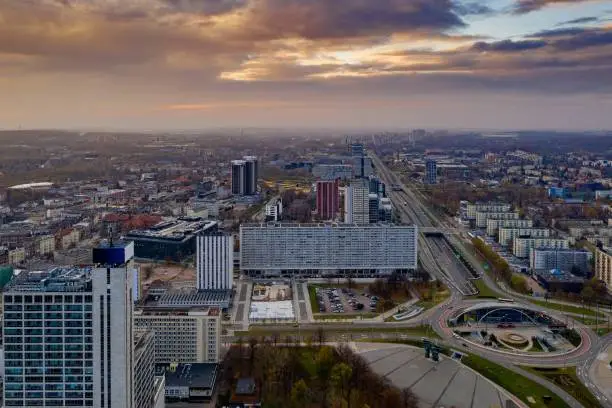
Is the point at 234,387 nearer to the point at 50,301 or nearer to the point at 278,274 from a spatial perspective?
the point at 50,301

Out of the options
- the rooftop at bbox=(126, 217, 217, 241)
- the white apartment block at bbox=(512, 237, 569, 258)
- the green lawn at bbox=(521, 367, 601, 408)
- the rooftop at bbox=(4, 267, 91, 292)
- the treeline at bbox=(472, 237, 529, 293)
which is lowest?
the green lawn at bbox=(521, 367, 601, 408)

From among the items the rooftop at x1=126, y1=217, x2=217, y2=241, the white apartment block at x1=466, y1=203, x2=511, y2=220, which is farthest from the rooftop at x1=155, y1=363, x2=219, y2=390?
the white apartment block at x1=466, y1=203, x2=511, y2=220

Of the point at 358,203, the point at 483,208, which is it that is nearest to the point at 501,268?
the point at 358,203

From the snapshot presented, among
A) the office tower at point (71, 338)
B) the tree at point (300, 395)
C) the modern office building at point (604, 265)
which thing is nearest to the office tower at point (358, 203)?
the modern office building at point (604, 265)

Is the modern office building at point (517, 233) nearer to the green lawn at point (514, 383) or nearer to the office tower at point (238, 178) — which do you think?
the green lawn at point (514, 383)

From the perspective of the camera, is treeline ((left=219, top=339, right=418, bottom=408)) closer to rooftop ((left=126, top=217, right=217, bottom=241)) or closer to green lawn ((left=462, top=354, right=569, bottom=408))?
green lawn ((left=462, top=354, right=569, bottom=408))

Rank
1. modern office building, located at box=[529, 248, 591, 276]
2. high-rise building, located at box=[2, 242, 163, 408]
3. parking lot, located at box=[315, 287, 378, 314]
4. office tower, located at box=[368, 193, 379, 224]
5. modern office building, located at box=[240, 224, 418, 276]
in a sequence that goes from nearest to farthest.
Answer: high-rise building, located at box=[2, 242, 163, 408] < parking lot, located at box=[315, 287, 378, 314] < modern office building, located at box=[240, 224, 418, 276] < modern office building, located at box=[529, 248, 591, 276] < office tower, located at box=[368, 193, 379, 224]
